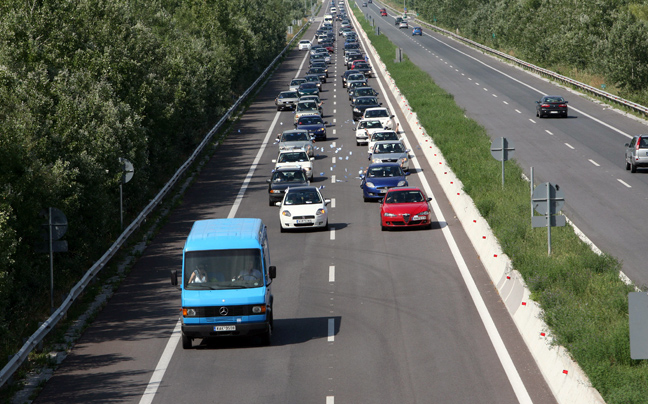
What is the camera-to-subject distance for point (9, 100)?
2305cm

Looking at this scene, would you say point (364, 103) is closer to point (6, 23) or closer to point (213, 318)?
point (6, 23)

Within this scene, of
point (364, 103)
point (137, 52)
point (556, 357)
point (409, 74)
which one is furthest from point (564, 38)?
point (556, 357)

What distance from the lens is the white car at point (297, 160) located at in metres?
38.4

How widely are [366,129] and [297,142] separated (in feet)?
20.1

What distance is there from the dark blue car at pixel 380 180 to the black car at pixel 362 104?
2313cm

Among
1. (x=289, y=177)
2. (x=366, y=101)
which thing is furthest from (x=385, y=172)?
(x=366, y=101)

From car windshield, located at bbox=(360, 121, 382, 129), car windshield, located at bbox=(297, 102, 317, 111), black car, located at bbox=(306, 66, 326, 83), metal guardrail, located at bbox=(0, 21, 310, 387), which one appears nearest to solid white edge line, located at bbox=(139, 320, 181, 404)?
metal guardrail, located at bbox=(0, 21, 310, 387)

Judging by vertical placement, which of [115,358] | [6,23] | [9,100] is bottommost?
[115,358]

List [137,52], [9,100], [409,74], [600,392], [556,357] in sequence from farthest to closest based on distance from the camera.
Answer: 1. [409,74]
2. [137,52]
3. [9,100]
4. [556,357]
5. [600,392]

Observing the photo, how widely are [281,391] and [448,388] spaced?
2691mm

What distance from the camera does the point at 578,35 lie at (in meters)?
75.6

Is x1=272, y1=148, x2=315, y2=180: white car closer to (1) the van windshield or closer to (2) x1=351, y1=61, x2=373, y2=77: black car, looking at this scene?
(1) the van windshield

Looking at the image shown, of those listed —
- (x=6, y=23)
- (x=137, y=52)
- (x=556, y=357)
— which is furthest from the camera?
(x=137, y=52)

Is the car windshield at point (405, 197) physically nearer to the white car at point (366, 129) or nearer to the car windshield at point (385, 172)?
the car windshield at point (385, 172)
